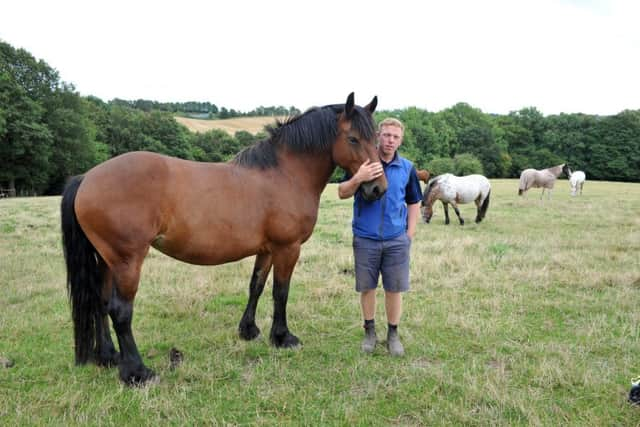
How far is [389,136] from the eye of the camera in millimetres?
3525

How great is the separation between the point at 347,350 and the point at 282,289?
88 cm

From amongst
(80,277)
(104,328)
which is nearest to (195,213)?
(80,277)

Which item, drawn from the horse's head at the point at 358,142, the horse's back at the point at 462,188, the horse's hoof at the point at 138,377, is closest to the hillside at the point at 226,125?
the horse's back at the point at 462,188

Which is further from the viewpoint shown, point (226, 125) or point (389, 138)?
point (226, 125)

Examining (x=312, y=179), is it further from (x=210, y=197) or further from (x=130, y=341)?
(x=130, y=341)

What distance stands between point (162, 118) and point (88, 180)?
159 ft

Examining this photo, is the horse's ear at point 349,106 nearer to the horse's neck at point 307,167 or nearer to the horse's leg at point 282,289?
the horse's neck at point 307,167

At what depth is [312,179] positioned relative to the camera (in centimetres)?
385

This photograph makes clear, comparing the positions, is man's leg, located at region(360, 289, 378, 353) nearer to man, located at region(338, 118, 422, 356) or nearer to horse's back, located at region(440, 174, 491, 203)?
man, located at region(338, 118, 422, 356)

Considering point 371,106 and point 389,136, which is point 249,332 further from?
point 371,106

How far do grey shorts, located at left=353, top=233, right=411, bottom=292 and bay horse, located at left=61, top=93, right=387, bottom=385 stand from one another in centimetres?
52

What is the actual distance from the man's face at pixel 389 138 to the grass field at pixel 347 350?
1.97 m

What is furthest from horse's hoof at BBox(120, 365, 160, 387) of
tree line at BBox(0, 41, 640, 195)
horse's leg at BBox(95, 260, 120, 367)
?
tree line at BBox(0, 41, 640, 195)

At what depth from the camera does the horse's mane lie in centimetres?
372
